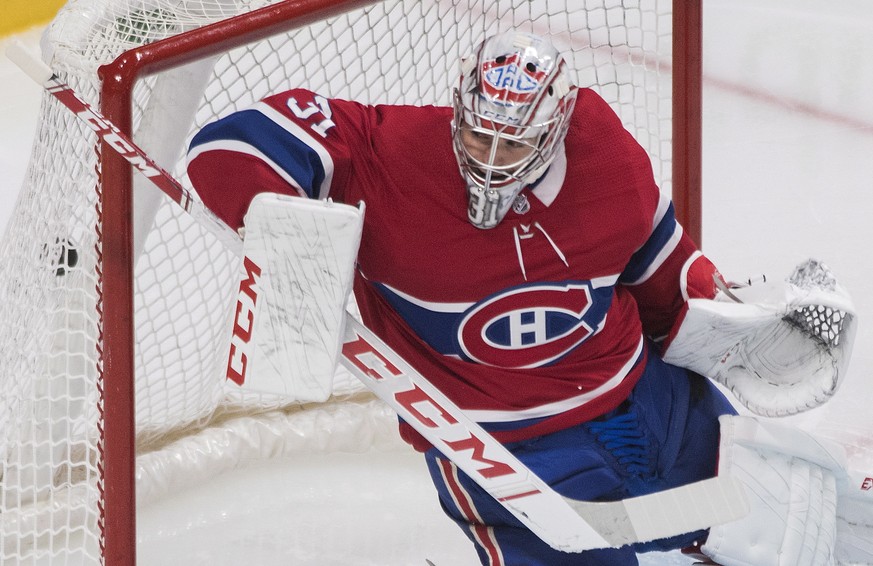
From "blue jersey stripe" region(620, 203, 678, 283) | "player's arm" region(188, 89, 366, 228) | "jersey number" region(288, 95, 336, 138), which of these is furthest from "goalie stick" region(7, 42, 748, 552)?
"blue jersey stripe" region(620, 203, 678, 283)

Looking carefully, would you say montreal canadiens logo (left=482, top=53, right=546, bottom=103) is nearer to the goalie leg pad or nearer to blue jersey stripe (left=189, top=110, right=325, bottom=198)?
blue jersey stripe (left=189, top=110, right=325, bottom=198)

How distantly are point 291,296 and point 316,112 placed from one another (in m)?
0.29

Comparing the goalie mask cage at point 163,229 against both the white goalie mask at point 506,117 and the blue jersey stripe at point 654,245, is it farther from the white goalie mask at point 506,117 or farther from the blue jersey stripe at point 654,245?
the blue jersey stripe at point 654,245

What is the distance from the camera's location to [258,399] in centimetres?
266

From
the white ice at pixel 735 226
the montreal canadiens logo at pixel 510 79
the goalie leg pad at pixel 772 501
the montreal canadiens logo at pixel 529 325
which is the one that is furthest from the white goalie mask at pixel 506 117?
the white ice at pixel 735 226

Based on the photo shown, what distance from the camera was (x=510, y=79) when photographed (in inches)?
64.2

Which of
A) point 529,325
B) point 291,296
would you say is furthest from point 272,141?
point 529,325

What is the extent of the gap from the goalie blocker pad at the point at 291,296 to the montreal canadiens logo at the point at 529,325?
1.03ft

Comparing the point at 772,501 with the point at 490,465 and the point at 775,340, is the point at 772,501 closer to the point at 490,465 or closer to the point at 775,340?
the point at 775,340

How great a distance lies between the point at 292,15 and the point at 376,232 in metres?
0.34

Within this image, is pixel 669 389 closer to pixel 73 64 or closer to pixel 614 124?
pixel 614 124

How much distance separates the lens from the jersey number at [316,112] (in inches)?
65.9

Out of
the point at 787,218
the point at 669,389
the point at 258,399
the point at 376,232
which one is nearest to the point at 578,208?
the point at 376,232

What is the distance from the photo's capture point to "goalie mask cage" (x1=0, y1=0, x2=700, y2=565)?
1721 millimetres
